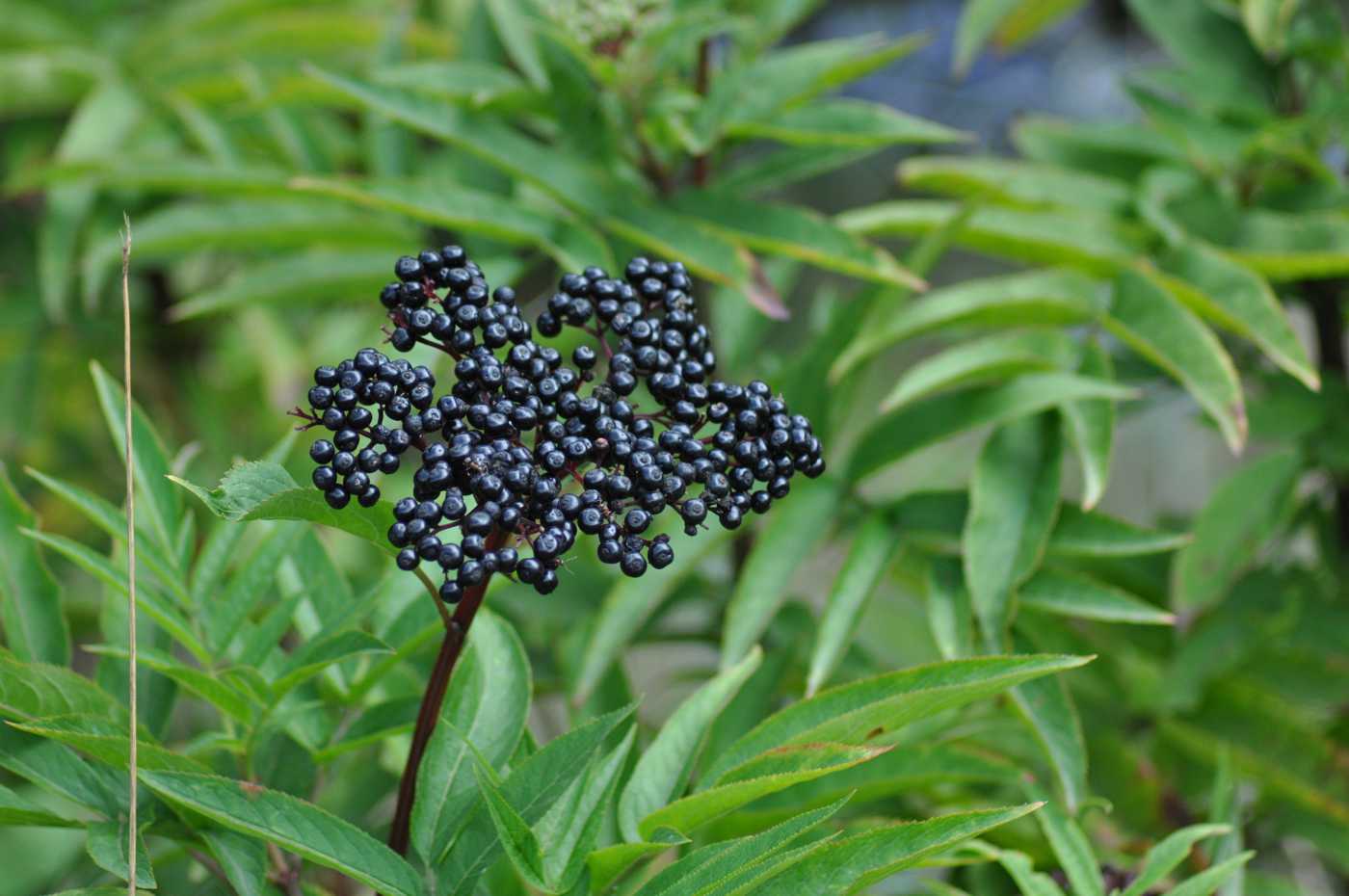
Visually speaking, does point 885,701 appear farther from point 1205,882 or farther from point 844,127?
point 844,127

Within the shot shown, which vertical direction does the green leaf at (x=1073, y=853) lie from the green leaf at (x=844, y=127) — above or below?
below

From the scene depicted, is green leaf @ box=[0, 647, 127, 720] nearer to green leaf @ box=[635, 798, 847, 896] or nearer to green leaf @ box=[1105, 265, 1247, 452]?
green leaf @ box=[635, 798, 847, 896]

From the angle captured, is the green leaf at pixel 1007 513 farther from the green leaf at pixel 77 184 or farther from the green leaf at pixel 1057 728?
the green leaf at pixel 77 184

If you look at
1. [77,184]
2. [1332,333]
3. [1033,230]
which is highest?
[77,184]

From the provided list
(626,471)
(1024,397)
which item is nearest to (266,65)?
(1024,397)

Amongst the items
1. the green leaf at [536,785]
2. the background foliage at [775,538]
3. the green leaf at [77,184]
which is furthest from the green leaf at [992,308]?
the green leaf at [77,184]

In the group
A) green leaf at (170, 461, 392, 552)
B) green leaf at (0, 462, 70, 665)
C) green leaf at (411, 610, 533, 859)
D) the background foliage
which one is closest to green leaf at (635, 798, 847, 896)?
the background foliage

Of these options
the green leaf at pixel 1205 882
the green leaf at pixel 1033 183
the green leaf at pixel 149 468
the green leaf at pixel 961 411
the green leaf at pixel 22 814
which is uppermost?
the green leaf at pixel 149 468

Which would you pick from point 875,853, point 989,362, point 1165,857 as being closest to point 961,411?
point 989,362
